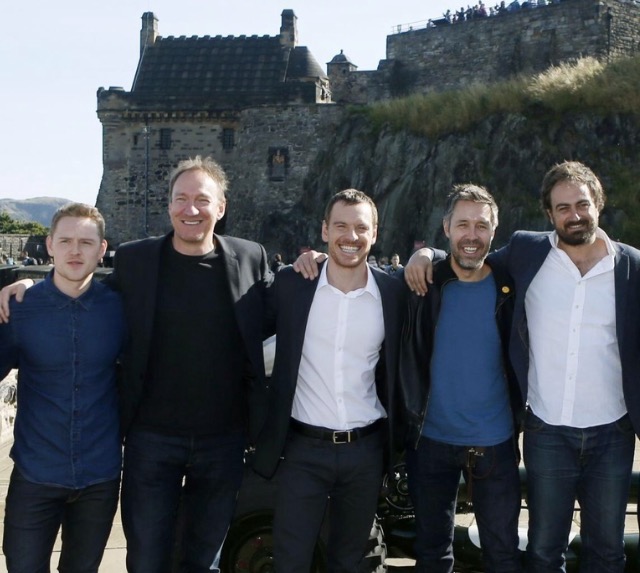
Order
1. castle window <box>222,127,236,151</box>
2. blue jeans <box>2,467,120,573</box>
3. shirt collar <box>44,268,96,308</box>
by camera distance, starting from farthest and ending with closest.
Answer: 1. castle window <box>222,127,236,151</box>
2. shirt collar <box>44,268,96,308</box>
3. blue jeans <box>2,467,120,573</box>

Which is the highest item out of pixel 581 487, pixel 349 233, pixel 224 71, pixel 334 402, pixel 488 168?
pixel 224 71

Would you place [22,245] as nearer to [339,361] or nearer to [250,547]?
[250,547]

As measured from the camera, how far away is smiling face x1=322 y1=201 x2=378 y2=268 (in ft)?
12.3

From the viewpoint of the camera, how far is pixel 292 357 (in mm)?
3727

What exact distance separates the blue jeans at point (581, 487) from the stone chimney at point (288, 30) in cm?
3320

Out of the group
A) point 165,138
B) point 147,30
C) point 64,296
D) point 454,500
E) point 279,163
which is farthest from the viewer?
point 147,30

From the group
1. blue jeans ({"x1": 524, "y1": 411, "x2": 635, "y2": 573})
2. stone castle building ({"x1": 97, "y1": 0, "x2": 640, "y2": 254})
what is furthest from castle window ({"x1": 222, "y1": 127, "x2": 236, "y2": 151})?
blue jeans ({"x1": 524, "y1": 411, "x2": 635, "y2": 573})

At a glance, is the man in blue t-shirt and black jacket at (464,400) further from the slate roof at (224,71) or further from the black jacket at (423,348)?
the slate roof at (224,71)

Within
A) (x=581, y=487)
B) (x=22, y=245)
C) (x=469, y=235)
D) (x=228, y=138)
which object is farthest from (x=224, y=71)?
(x=581, y=487)

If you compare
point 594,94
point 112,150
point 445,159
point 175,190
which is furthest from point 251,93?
point 175,190

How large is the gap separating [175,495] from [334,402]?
2.78ft

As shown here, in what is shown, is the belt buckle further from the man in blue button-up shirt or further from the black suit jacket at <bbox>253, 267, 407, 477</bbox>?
the man in blue button-up shirt

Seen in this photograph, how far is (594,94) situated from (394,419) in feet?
78.8

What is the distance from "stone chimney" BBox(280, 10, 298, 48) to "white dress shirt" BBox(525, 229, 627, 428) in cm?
3296
